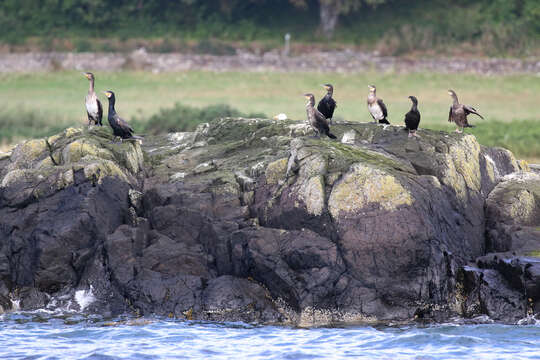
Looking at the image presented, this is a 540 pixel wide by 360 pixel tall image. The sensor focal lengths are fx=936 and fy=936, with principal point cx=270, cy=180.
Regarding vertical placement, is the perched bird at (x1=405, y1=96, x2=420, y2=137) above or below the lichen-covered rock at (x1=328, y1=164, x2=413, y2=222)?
above

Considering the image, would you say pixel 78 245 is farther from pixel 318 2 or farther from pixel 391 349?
pixel 318 2

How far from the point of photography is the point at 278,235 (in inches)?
723

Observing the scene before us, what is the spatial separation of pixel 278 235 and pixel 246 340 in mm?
2525

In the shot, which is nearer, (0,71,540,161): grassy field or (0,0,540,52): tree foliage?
(0,71,540,161): grassy field

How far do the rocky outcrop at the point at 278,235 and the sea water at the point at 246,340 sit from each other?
1.86ft

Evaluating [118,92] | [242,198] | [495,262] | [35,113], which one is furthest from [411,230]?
[118,92]

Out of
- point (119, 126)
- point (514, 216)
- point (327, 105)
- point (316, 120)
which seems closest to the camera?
point (514, 216)

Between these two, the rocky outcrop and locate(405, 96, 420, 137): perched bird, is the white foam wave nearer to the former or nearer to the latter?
the rocky outcrop

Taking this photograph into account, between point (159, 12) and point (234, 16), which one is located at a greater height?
point (159, 12)

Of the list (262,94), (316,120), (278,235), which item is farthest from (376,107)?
(262,94)

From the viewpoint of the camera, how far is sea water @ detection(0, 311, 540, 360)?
15945 millimetres

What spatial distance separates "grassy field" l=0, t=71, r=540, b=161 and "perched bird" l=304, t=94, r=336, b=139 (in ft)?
71.5

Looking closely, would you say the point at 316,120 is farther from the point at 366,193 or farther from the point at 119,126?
the point at 119,126

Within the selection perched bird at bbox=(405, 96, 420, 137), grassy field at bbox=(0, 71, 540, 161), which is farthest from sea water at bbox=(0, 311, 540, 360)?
grassy field at bbox=(0, 71, 540, 161)
